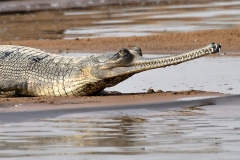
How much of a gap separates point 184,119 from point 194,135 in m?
1.09

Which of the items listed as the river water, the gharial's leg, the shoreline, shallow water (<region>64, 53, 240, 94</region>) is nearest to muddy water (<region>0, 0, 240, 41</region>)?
the shoreline

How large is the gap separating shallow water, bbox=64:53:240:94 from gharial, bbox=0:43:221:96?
742 mm

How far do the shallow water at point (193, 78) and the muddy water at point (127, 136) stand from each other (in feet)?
6.68

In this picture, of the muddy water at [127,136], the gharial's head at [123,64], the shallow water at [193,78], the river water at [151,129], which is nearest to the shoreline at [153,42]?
the river water at [151,129]

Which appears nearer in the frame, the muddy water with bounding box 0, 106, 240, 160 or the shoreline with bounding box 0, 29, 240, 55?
the muddy water with bounding box 0, 106, 240, 160

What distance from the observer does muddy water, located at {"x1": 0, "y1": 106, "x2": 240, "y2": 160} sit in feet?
22.6

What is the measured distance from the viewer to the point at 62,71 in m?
11.2

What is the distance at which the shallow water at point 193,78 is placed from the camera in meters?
11.5

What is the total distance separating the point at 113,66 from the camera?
10.7 metres

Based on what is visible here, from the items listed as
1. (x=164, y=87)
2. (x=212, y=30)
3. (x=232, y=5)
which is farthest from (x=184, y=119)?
(x=232, y=5)

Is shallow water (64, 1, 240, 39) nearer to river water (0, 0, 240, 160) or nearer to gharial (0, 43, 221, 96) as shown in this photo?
river water (0, 0, 240, 160)

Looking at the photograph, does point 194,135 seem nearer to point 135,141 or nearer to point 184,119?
point 135,141

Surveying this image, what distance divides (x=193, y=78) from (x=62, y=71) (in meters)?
2.17

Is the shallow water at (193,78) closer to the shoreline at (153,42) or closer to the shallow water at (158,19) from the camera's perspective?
the shoreline at (153,42)
